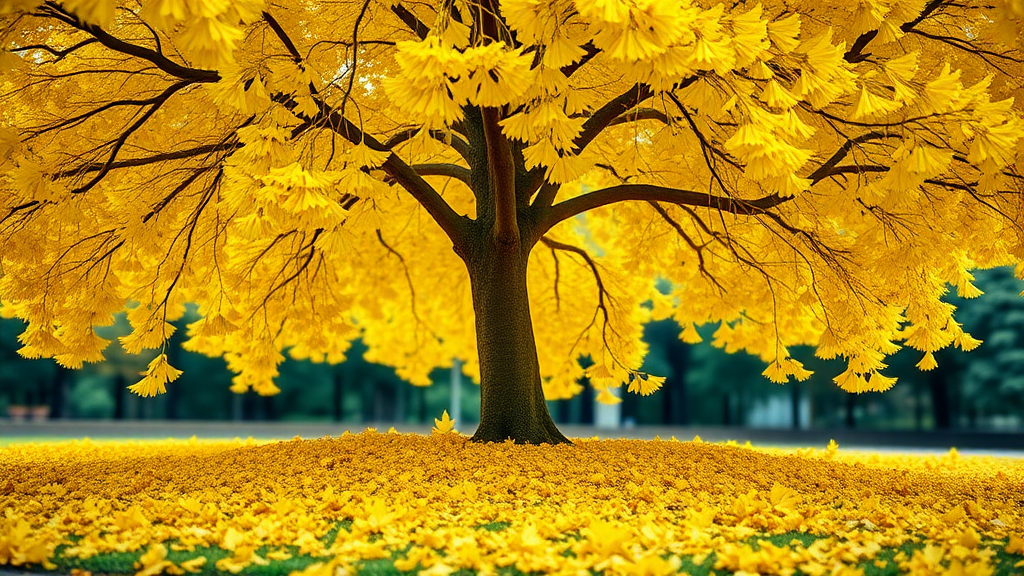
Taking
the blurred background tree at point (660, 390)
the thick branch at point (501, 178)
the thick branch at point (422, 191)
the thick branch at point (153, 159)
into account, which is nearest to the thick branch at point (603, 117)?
the thick branch at point (501, 178)

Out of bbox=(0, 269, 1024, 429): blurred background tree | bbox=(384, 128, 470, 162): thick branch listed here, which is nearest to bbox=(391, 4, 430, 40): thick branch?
bbox=(384, 128, 470, 162): thick branch

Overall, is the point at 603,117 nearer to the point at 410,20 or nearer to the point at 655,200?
the point at 655,200

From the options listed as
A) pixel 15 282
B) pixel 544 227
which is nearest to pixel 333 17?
pixel 544 227

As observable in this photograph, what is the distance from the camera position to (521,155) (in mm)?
8656

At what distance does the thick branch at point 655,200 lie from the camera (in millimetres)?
7711

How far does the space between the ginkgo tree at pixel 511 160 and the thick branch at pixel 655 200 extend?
0.10ft

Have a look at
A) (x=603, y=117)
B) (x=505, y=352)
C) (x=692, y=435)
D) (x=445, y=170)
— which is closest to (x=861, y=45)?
(x=603, y=117)

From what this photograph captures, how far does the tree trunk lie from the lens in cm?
810

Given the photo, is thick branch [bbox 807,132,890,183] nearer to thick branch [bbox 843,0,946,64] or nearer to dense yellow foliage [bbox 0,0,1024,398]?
dense yellow foliage [bbox 0,0,1024,398]

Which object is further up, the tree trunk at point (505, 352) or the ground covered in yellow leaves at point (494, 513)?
the tree trunk at point (505, 352)

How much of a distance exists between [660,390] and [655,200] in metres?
35.2

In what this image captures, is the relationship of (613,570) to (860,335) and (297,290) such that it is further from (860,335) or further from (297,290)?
(297,290)

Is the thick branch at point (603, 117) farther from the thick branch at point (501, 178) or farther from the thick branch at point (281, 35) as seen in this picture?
the thick branch at point (281, 35)

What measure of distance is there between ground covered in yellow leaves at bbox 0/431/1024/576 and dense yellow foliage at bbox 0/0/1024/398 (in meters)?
1.18
